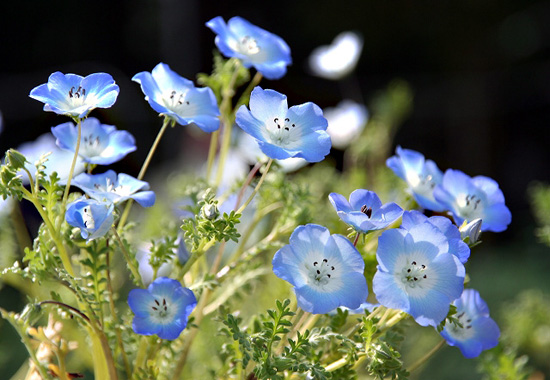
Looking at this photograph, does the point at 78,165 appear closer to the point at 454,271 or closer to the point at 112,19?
the point at 454,271

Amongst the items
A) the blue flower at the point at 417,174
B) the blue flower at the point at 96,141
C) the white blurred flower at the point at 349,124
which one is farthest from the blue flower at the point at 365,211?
the white blurred flower at the point at 349,124

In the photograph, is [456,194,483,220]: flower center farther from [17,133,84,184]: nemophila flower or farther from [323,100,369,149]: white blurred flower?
[323,100,369,149]: white blurred flower

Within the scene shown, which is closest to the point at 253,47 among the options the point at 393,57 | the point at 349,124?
the point at 349,124

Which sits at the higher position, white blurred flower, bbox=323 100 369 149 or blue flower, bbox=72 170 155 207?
blue flower, bbox=72 170 155 207

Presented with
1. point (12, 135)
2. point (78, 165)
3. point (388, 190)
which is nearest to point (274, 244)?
point (78, 165)

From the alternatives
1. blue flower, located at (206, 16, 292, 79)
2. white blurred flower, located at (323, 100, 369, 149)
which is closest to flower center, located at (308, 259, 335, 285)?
blue flower, located at (206, 16, 292, 79)

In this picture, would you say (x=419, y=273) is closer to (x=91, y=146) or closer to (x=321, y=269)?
(x=321, y=269)

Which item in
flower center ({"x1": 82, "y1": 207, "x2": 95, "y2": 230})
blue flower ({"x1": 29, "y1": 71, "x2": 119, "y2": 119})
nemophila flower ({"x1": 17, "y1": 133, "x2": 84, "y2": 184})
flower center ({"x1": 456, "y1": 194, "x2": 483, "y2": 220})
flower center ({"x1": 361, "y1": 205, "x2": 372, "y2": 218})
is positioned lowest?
nemophila flower ({"x1": 17, "y1": 133, "x2": 84, "y2": 184})

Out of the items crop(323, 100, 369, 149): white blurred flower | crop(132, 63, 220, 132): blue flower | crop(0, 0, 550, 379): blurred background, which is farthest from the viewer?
crop(0, 0, 550, 379): blurred background
